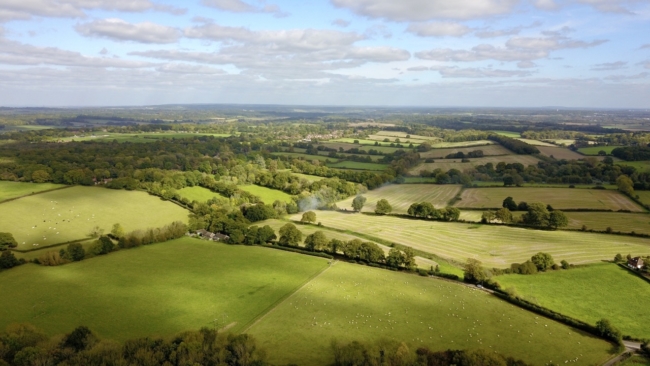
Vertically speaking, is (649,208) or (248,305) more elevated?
(649,208)

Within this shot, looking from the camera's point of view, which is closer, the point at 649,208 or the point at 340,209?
the point at 649,208

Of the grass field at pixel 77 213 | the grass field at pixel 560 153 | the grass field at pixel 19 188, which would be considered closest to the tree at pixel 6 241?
the grass field at pixel 77 213

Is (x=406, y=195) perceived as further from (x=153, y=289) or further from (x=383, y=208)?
(x=153, y=289)

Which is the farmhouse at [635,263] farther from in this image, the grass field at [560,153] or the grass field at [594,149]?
the grass field at [594,149]

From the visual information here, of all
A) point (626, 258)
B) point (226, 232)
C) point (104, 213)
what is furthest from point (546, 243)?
point (104, 213)

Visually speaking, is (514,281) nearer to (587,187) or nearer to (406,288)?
(406,288)

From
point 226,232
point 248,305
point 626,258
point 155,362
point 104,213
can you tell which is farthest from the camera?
point 104,213
